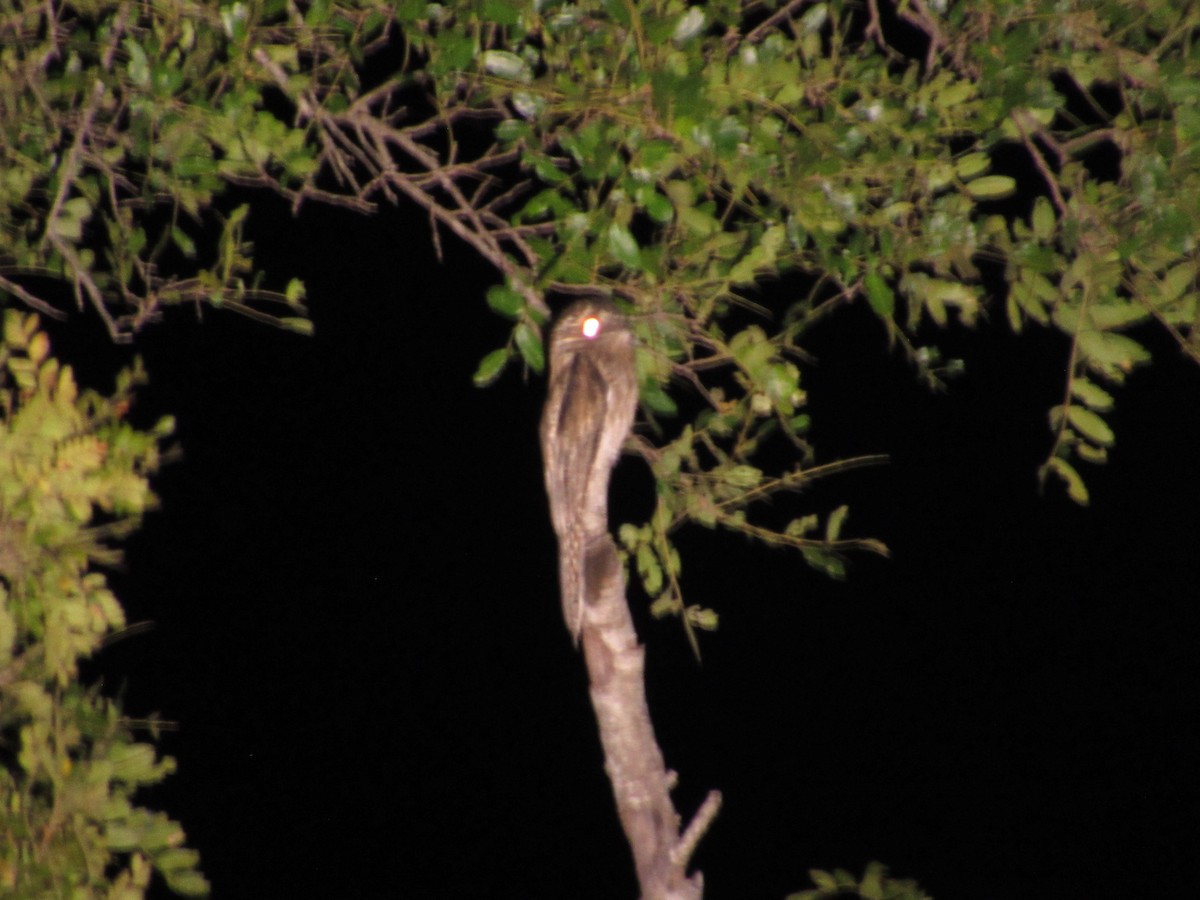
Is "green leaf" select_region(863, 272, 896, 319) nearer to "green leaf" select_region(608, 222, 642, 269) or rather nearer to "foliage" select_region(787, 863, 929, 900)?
"green leaf" select_region(608, 222, 642, 269)

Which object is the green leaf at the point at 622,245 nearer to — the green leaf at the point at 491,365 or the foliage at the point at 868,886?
the green leaf at the point at 491,365

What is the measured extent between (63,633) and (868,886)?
5.51 feet

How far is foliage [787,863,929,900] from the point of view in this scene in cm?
241

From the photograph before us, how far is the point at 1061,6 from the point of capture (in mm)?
1964

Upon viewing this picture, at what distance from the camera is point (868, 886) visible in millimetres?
2443

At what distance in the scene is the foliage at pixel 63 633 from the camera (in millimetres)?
1373

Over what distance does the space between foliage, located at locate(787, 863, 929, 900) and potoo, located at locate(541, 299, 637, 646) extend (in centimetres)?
72

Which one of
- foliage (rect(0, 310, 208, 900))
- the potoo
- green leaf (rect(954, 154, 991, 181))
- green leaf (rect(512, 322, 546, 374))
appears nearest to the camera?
foliage (rect(0, 310, 208, 900))

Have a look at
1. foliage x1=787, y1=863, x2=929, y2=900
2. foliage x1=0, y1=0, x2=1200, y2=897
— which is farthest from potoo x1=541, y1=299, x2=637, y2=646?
foliage x1=787, y1=863, x2=929, y2=900

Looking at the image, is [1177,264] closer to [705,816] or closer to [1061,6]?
[1061,6]

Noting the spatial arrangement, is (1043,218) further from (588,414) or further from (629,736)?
(629,736)

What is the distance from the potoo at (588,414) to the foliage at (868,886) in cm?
72

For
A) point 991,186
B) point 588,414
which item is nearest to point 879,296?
point 991,186

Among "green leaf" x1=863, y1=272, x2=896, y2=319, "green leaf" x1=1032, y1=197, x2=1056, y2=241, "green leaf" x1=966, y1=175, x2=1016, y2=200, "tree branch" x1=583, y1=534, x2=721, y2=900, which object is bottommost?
"tree branch" x1=583, y1=534, x2=721, y2=900
